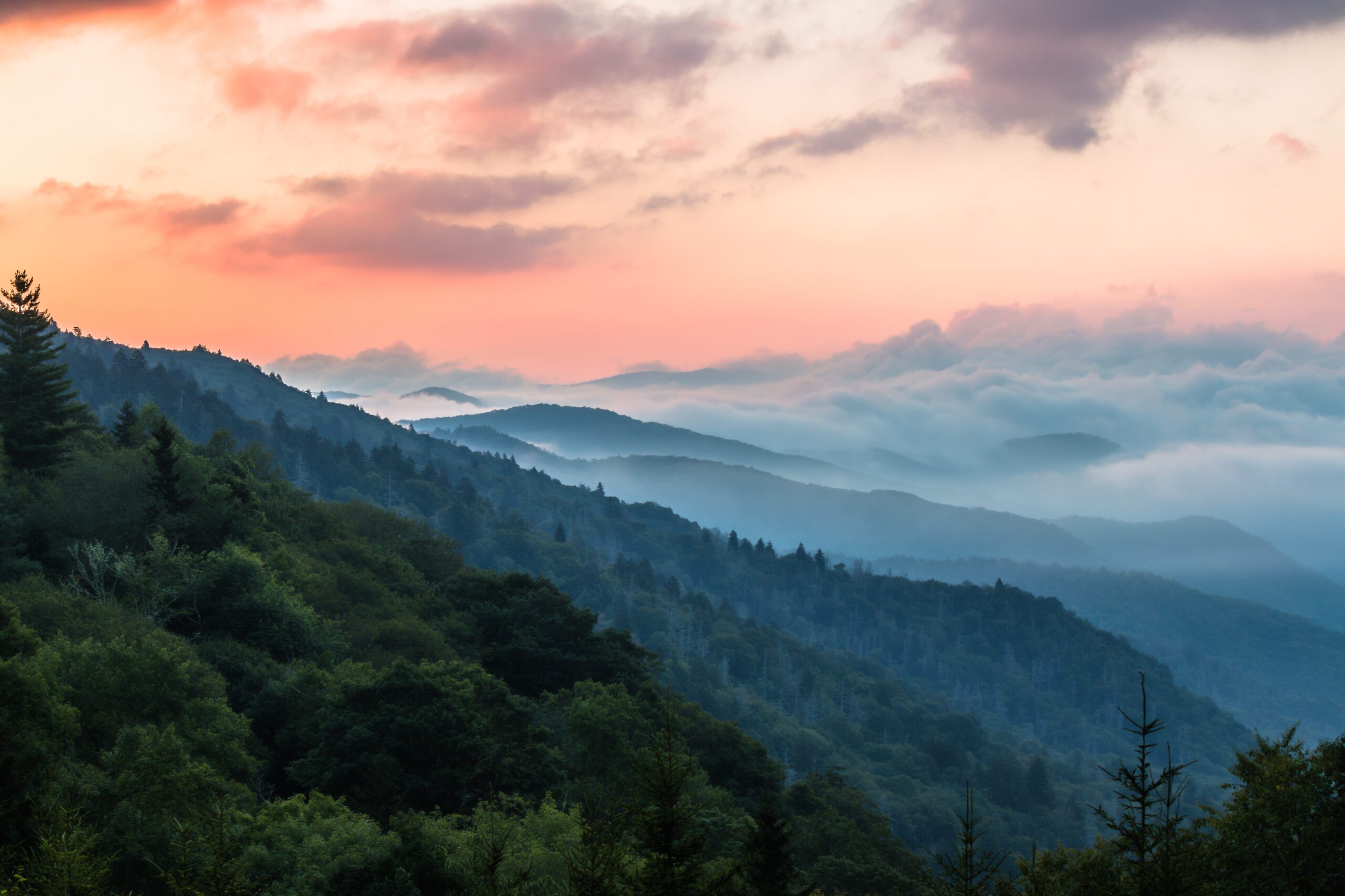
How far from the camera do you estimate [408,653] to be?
5819 centimetres

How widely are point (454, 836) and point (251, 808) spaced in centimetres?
786

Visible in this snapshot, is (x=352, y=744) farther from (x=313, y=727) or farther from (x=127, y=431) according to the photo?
(x=127, y=431)

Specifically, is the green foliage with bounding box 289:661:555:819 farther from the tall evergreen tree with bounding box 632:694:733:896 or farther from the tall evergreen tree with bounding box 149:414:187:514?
the tall evergreen tree with bounding box 632:694:733:896

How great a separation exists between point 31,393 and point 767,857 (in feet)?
199

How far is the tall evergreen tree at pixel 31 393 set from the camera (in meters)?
62.7

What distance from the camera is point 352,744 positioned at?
38.6m

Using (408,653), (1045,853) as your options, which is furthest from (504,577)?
(1045,853)

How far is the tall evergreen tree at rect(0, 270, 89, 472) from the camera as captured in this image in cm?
6269

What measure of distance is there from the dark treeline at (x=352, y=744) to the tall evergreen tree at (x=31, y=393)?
0.20 m

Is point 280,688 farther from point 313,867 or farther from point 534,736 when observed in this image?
point 313,867

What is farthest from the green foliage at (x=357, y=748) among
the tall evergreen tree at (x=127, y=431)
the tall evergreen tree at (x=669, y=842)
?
the tall evergreen tree at (x=127, y=431)

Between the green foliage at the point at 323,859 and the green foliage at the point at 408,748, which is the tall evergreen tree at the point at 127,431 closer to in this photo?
the green foliage at the point at 408,748

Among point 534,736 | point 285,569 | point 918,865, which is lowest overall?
point 918,865

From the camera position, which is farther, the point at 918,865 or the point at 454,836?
the point at 918,865
